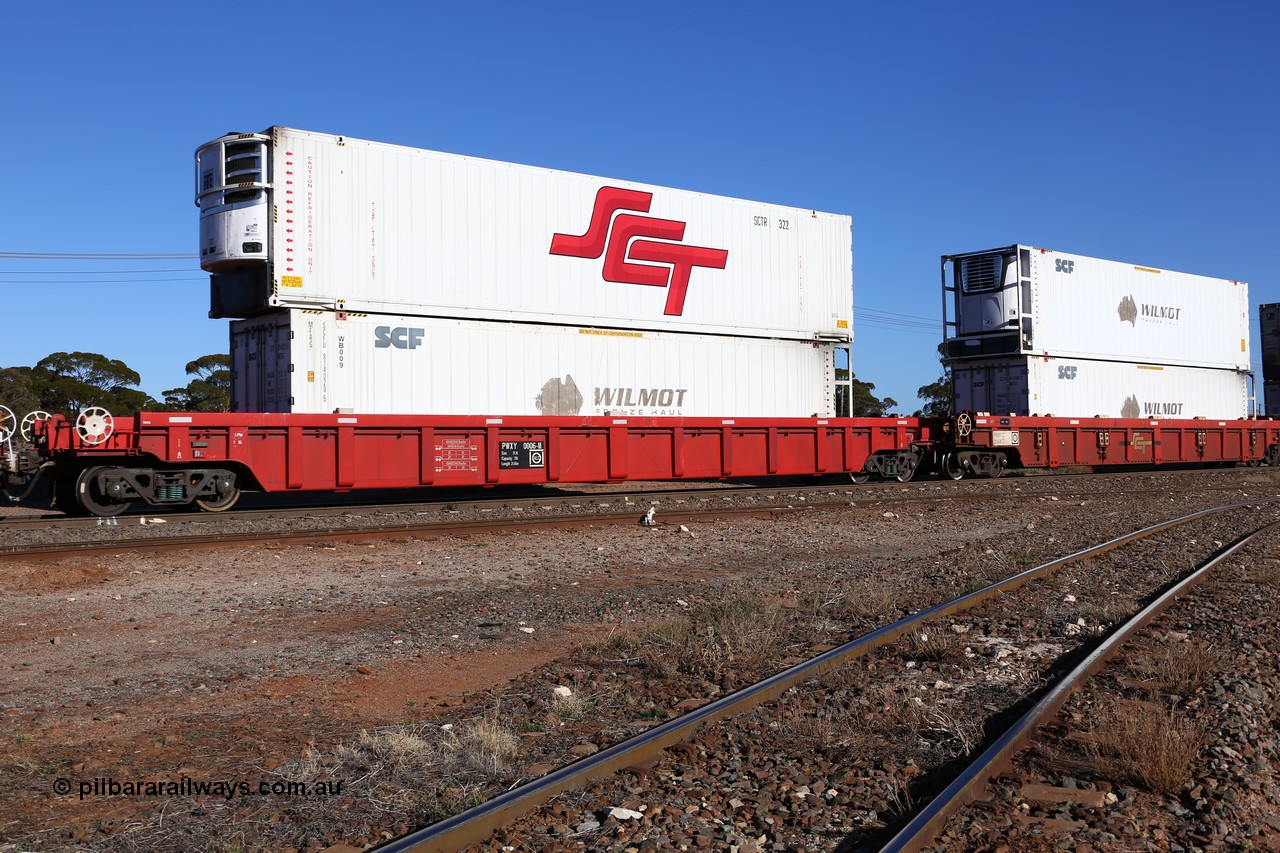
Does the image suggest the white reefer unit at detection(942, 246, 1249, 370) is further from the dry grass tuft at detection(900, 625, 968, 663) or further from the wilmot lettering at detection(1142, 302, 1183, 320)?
the dry grass tuft at detection(900, 625, 968, 663)

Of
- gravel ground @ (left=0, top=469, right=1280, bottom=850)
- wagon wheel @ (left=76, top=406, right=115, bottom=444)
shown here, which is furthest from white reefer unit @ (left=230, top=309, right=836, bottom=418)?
gravel ground @ (left=0, top=469, right=1280, bottom=850)

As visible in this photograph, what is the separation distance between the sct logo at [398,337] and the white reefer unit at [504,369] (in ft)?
0.05

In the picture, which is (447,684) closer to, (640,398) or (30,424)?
(30,424)

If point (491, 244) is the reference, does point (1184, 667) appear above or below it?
below

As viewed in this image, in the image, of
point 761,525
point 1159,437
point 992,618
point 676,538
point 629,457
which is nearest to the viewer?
point 992,618

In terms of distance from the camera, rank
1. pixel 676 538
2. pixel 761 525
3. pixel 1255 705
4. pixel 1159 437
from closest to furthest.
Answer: pixel 1255 705, pixel 676 538, pixel 761 525, pixel 1159 437

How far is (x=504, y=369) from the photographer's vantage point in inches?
659

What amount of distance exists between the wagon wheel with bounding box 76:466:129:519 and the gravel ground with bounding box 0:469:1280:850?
3.69m

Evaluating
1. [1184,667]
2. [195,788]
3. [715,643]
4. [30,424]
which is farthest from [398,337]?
[1184,667]

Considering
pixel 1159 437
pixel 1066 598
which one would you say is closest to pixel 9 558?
pixel 1066 598

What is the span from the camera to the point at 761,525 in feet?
47.1

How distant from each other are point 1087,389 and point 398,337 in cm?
1819

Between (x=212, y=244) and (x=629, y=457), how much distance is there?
7.51m

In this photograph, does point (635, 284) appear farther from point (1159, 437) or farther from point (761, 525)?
point (1159, 437)
